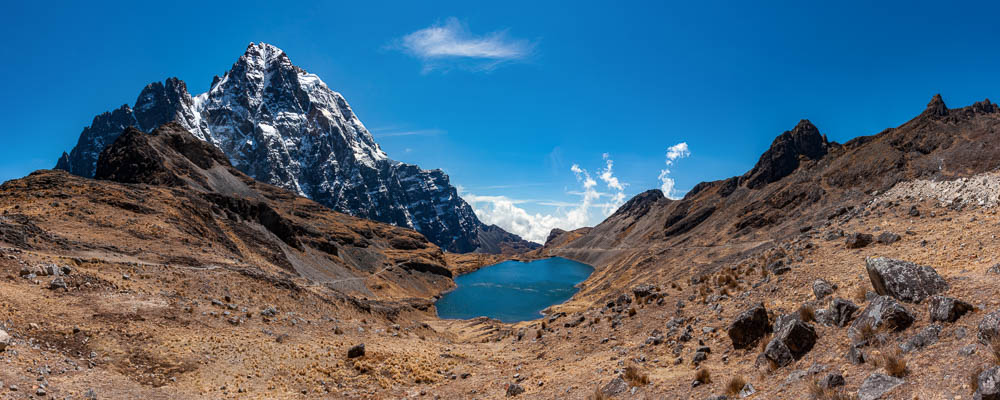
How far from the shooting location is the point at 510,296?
131125 mm

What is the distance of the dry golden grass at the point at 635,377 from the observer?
Result: 1386 cm

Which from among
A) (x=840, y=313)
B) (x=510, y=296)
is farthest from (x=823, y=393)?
(x=510, y=296)

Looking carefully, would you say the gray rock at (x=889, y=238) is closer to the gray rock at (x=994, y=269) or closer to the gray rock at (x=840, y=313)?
the gray rock at (x=994, y=269)

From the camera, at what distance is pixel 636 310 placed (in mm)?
26203

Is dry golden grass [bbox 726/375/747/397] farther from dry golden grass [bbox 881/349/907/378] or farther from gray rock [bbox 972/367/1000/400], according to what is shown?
gray rock [bbox 972/367/1000/400]

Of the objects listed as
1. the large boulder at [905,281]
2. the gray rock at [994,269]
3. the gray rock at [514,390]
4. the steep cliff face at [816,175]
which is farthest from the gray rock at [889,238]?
the steep cliff face at [816,175]

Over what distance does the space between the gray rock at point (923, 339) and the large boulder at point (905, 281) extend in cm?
221

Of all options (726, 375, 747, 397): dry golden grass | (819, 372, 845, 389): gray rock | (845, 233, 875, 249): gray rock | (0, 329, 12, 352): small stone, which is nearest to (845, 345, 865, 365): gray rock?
(819, 372, 845, 389): gray rock

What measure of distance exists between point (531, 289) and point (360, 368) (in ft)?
410

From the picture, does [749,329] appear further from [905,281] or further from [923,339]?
[923,339]

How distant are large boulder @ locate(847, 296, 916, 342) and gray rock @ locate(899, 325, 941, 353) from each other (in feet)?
2.48

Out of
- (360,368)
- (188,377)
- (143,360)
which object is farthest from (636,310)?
(143,360)

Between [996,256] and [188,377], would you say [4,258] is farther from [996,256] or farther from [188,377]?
[996,256]

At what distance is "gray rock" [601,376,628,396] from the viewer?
14.0 metres
